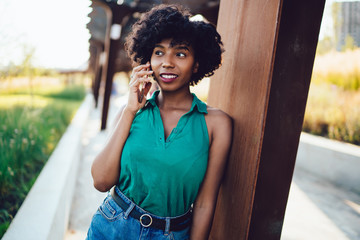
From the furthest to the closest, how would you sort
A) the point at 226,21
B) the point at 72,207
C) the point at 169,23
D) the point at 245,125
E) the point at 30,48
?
the point at 30,48 < the point at 72,207 < the point at 226,21 < the point at 169,23 < the point at 245,125

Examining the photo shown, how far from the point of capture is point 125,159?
5.04 feet

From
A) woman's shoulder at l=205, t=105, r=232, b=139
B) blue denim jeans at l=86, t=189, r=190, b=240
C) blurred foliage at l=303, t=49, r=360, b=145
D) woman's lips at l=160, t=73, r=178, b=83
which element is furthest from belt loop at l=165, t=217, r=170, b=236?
blurred foliage at l=303, t=49, r=360, b=145

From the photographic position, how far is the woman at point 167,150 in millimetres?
1476

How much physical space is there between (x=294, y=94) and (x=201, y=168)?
1.92 feet

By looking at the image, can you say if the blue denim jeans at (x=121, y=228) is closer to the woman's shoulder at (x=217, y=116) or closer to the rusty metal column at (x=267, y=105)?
the rusty metal column at (x=267, y=105)

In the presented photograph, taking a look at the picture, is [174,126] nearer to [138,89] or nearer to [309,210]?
[138,89]

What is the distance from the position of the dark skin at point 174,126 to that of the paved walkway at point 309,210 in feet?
5.70

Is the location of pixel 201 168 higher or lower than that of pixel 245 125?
lower

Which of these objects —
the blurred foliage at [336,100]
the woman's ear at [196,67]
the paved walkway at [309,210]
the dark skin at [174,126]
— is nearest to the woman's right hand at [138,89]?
the dark skin at [174,126]

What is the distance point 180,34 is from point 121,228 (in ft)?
3.61

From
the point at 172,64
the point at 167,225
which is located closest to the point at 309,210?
the point at 167,225

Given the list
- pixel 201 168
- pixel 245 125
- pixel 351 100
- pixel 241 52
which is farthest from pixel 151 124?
pixel 351 100

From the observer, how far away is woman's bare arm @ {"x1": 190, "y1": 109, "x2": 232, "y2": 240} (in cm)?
157

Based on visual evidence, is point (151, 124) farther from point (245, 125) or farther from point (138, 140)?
point (245, 125)
